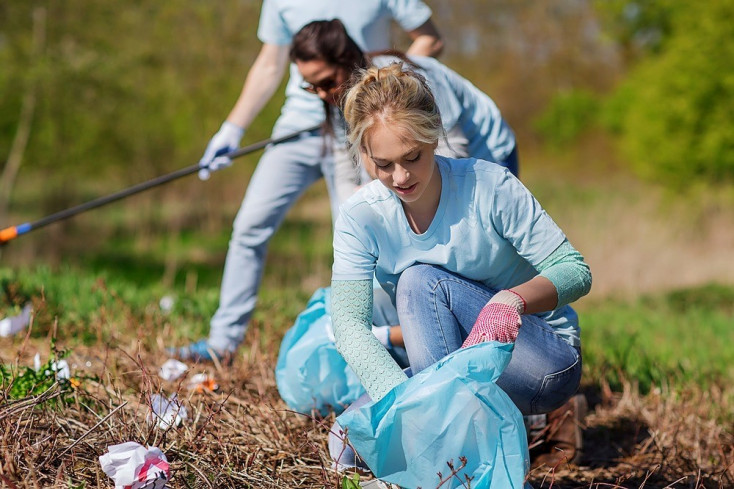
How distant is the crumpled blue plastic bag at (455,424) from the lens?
73.0 inches

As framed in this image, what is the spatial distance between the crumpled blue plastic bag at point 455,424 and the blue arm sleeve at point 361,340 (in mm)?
107

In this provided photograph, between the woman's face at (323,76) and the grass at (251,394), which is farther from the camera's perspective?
the woman's face at (323,76)

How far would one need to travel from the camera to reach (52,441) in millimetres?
2076

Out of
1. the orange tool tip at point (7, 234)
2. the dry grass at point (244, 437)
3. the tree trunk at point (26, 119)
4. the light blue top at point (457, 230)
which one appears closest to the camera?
the dry grass at point (244, 437)

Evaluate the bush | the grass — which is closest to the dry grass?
the grass

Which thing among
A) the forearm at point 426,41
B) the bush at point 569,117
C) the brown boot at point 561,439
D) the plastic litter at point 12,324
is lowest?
the bush at point 569,117

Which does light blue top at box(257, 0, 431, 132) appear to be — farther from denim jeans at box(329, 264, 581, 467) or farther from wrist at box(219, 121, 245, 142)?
denim jeans at box(329, 264, 581, 467)

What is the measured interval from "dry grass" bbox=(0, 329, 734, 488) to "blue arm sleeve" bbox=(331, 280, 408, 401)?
19 cm

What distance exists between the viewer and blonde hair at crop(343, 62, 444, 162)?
80.0 inches

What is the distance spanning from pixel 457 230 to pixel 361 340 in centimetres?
37

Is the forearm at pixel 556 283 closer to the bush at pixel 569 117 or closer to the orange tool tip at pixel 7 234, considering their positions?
the orange tool tip at pixel 7 234

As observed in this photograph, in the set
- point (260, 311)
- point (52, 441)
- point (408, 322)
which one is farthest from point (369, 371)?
point (260, 311)

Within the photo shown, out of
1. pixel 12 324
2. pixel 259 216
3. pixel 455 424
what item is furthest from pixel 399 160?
pixel 12 324

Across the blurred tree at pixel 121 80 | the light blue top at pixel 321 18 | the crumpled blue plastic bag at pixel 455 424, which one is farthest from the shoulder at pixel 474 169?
the blurred tree at pixel 121 80
